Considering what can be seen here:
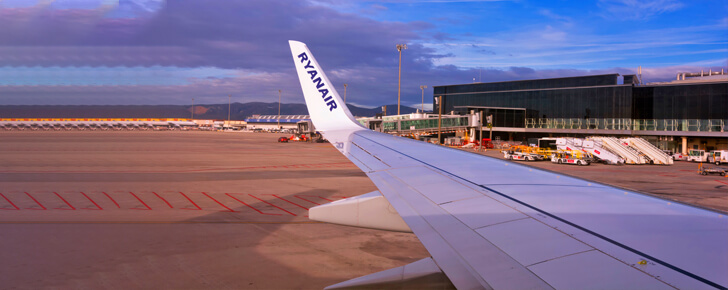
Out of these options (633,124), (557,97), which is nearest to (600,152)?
(633,124)

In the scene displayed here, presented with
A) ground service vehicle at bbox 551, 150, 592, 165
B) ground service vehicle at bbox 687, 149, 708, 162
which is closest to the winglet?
ground service vehicle at bbox 551, 150, 592, 165

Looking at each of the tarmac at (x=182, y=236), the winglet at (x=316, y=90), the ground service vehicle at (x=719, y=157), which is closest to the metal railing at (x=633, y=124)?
the ground service vehicle at (x=719, y=157)

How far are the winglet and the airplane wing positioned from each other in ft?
5.71

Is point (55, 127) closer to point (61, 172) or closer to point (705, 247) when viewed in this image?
point (61, 172)

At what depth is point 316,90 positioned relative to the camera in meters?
6.99

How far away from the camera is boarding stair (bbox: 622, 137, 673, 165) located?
4062 cm

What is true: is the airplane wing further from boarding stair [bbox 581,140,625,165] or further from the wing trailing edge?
boarding stair [bbox 581,140,625,165]

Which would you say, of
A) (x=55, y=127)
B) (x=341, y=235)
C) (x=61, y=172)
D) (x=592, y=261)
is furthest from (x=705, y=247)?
(x=55, y=127)

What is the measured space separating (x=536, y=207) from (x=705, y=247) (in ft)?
3.96

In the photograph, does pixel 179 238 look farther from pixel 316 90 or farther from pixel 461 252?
pixel 461 252

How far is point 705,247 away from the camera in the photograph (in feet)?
8.37

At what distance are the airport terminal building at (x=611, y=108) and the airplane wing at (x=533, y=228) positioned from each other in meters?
57.0

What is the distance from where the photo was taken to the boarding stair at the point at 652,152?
40.6 meters

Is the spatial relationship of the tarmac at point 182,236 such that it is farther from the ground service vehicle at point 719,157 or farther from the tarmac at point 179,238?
the ground service vehicle at point 719,157
